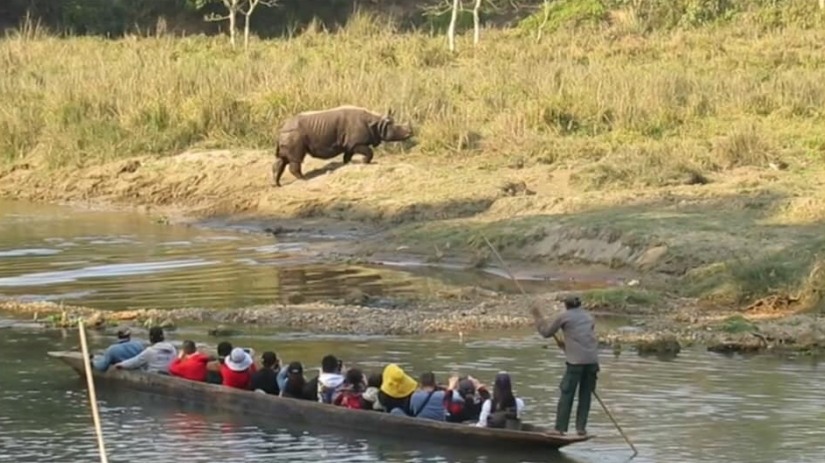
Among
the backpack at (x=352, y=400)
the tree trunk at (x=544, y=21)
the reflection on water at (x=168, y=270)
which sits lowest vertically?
the backpack at (x=352, y=400)

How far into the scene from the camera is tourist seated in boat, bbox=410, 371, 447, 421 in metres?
13.8

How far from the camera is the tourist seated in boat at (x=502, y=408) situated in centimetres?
1341

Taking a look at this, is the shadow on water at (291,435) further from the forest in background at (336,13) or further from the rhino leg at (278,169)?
the forest in background at (336,13)

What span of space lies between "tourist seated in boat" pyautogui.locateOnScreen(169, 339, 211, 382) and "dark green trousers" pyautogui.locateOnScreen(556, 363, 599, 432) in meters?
3.55

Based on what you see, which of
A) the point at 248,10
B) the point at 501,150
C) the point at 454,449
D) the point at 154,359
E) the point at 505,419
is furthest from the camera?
the point at 248,10

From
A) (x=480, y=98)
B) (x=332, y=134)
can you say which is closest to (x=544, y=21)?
(x=480, y=98)

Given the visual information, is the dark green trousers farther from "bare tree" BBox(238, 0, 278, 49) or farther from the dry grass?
"bare tree" BBox(238, 0, 278, 49)

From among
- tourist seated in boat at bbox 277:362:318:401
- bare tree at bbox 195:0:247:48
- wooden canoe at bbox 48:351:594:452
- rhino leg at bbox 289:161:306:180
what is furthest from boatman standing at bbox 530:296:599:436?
bare tree at bbox 195:0:247:48

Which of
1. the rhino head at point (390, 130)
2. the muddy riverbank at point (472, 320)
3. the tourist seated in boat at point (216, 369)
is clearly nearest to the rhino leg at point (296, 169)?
the rhino head at point (390, 130)

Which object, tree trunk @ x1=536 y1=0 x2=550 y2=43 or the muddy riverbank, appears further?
tree trunk @ x1=536 y1=0 x2=550 y2=43

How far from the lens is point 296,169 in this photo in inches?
1075

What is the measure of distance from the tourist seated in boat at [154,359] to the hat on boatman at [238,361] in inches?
32.9

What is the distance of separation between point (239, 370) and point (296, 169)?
40.3 ft

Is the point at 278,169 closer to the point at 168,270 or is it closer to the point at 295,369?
the point at 168,270
